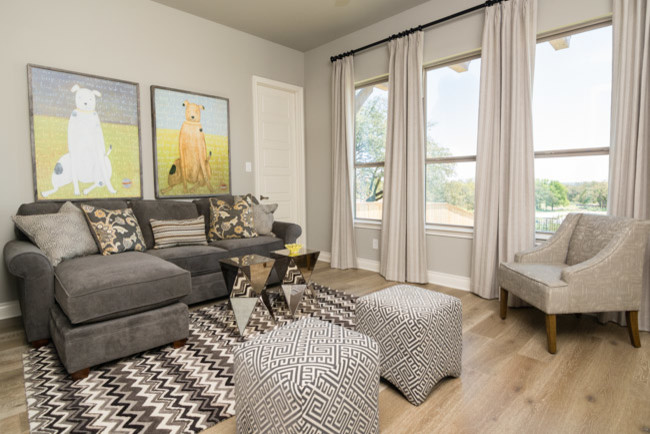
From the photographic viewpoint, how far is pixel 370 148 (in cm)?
437

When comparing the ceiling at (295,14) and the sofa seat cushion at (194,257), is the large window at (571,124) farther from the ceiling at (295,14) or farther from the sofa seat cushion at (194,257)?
the sofa seat cushion at (194,257)

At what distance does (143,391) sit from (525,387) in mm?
1898

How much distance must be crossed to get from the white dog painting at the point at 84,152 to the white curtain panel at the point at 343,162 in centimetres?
245

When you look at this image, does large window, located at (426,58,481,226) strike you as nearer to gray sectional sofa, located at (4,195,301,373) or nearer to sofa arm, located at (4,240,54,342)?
gray sectional sofa, located at (4,195,301,373)

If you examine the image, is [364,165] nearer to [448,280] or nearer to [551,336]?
[448,280]

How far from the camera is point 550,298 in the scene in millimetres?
2129

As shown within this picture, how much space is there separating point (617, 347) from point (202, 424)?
2.43m

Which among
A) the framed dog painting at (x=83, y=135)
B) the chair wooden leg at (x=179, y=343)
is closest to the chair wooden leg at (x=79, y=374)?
the chair wooden leg at (x=179, y=343)

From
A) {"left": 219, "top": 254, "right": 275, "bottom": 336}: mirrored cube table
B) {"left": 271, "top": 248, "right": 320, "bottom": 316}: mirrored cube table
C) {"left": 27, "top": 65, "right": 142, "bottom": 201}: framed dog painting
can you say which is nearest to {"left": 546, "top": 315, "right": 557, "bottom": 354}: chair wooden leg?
{"left": 271, "top": 248, "right": 320, "bottom": 316}: mirrored cube table

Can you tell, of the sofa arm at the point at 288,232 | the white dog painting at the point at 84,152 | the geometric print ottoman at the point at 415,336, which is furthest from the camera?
the sofa arm at the point at 288,232

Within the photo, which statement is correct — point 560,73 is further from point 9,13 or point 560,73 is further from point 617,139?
point 9,13

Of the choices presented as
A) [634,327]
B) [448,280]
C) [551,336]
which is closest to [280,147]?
[448,280]

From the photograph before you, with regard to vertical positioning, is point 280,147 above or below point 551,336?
above

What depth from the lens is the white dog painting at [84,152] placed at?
3.04 meters
